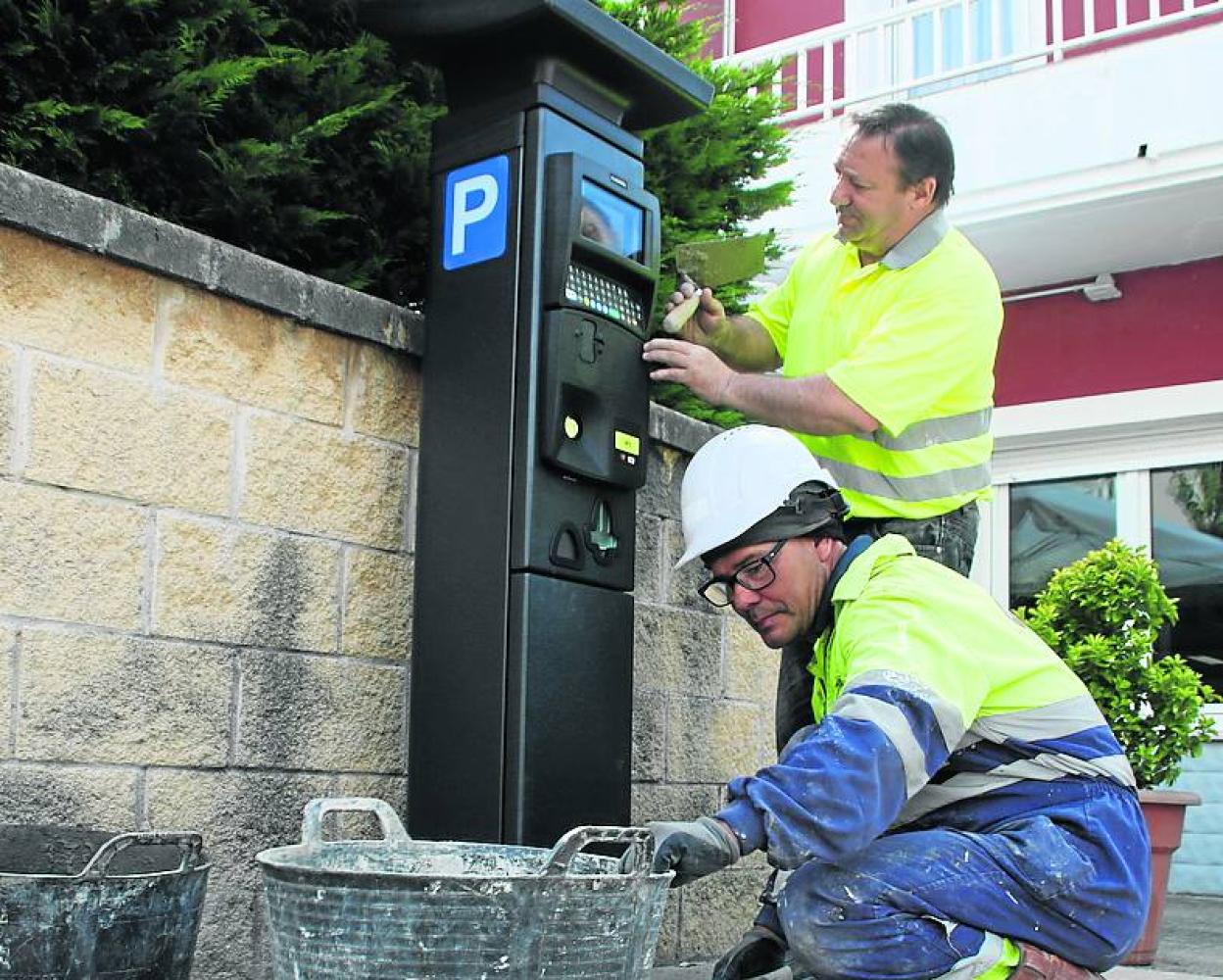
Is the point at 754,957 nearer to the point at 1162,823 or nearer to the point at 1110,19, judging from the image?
the point at 1162,823

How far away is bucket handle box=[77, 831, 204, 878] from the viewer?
1.96 m

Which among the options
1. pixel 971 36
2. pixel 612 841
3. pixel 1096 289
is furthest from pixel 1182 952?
pixel 971 36

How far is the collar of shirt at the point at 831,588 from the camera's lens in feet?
8.52

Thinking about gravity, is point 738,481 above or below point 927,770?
above

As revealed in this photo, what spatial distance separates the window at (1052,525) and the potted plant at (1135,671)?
3067mm

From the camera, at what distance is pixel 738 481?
2613 millimetres

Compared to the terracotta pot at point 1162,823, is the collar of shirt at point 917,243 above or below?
above

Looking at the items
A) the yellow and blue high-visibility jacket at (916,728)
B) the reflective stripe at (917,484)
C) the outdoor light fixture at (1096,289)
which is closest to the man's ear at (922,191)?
the reflective stripe at (917,484)

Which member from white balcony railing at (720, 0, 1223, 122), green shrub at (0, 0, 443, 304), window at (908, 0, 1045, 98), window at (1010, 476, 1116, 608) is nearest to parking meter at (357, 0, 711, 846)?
green shrub at (0, 0, 443, 304)

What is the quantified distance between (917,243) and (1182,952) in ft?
9.49

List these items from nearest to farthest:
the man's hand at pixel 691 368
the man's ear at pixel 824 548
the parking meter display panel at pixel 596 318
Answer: the man's ear at pixel 824 548 < the parking meter display panel at pixel 596 318 < the man's hand at pixel 691 368

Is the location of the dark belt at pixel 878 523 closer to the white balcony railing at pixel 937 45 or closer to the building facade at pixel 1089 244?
the building facade at pixel 1089 244

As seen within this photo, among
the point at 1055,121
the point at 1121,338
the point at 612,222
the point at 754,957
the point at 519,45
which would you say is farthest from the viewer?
the point at 1121,338

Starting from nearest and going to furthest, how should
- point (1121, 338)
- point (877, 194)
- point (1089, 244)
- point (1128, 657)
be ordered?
point (877, 194)
point (1128, 657)
point (1089, 244)
point (1121, 338)
